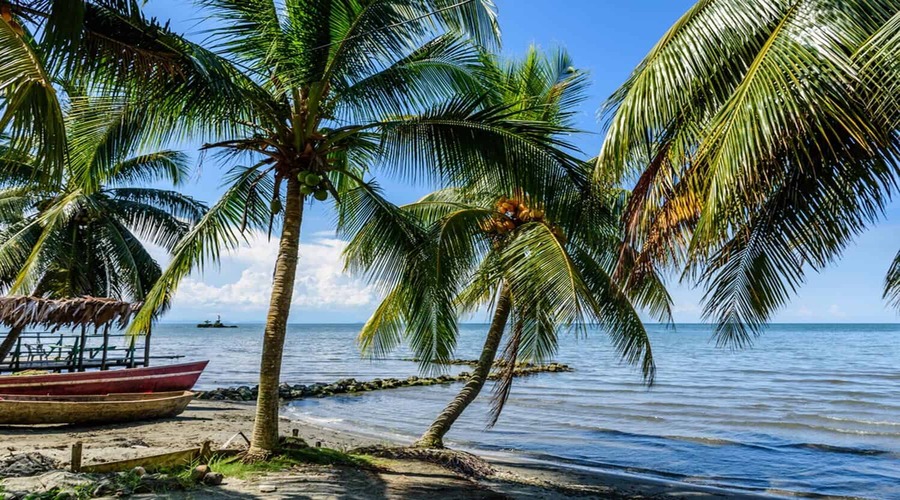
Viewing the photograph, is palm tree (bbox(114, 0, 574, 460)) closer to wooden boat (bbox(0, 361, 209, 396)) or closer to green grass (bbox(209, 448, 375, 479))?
green grass (bbox(209, 448, 375, 479))

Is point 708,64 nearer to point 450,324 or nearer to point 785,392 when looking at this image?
point 450,324

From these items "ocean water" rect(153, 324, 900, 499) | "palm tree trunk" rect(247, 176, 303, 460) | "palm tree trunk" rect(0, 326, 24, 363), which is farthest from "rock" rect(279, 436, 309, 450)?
"palm tree trunk" rect(0, 326, 24, 363)

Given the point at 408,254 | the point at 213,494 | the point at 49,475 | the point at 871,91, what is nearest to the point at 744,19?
the point at 871,91

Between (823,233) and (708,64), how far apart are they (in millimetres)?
2205

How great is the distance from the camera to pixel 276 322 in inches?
302

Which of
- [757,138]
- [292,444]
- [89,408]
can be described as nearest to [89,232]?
[89,408]

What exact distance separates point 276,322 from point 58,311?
8.76 meters

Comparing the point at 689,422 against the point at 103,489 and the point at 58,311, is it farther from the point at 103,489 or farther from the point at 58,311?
the point at 58,311

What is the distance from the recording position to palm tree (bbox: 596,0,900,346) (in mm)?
4156

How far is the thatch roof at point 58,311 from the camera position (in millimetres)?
13445

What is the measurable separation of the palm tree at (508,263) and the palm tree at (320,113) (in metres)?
0.56

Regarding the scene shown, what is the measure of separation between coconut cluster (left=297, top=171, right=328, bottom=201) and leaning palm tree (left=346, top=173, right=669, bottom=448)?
990mm

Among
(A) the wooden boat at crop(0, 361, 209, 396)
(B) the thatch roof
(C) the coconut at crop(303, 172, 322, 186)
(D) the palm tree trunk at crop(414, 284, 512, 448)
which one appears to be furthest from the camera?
(B) the thatch roof

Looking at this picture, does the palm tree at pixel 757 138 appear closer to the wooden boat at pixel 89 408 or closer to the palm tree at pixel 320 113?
the palm tree at pixel 320 113
